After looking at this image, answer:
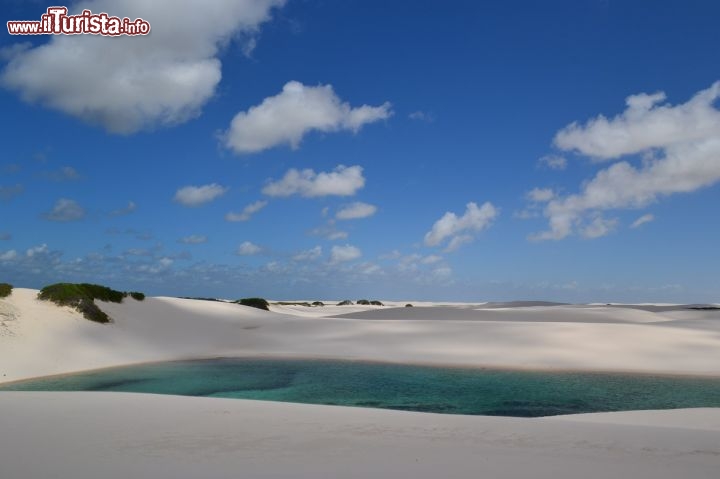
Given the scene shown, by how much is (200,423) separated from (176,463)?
249 centimetres

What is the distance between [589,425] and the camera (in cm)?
898

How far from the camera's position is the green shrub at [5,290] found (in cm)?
2516

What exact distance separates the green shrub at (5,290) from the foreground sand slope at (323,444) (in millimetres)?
18132

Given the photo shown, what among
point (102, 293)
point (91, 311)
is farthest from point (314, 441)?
point (102, 293)

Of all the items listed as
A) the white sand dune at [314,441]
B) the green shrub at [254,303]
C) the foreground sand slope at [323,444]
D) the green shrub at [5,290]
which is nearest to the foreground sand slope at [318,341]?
the green shrub at [5,290]

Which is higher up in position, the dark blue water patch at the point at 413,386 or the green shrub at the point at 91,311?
the green shrub at the point at 91,311

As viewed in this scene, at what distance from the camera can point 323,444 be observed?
24.0 feet

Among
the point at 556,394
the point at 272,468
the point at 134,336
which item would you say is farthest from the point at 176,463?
the point at 134,336

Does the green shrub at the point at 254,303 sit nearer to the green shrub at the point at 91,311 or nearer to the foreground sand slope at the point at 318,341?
the foreground sand slope at the point at 318,341

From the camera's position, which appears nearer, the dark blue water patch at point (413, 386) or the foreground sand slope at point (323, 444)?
the foreground sand slope at point (323, 444)

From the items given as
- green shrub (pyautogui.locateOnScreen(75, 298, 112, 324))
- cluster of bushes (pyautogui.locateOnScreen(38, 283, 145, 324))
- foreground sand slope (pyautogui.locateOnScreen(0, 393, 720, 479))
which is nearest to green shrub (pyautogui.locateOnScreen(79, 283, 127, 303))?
cluster of bushes (pyautogui.locateOnScreen(38, 283, 145, 324))

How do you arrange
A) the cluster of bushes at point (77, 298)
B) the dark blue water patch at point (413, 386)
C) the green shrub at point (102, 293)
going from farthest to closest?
the green shrub at point (102, 293), the cluster of bushes at point (77, 298), the dark blue water patch at point (413, 386)

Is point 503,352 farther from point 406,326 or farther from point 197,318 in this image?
point 197,318

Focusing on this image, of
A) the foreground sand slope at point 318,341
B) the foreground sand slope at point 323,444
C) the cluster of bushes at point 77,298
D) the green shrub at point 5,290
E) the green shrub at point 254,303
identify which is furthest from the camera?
the green shrub at point 254,303
